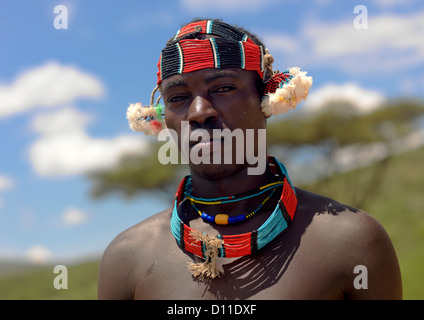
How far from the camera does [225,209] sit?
3904 mm

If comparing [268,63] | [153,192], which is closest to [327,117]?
[153,192]

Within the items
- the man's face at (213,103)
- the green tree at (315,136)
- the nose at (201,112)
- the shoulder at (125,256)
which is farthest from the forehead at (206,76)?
the green tree at (315,136)

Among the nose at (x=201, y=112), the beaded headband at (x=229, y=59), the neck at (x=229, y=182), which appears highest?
the beaded headband at (x=229, y=59)

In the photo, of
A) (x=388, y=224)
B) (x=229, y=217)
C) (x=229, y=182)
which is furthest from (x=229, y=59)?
(x=388, y=224)

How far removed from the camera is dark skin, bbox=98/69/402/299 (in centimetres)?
343

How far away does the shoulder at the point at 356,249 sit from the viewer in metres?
3.42

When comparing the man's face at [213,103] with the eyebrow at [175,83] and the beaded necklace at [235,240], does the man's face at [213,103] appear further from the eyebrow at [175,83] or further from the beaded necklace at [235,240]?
the beaded necklace at [235,240]

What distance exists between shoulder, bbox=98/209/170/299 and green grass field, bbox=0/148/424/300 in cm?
1706

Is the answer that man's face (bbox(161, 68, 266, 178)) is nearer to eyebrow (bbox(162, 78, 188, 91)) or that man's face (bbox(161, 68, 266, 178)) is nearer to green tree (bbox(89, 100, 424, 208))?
eyebrow (bbox(162, 78, 188, 91))

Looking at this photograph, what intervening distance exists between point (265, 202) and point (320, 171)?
20.4 m

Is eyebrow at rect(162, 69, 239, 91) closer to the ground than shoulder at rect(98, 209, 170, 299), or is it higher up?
higher up

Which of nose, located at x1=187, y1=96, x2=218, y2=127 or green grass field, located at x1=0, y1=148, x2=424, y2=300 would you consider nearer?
nose, located at x1=187, y1=96, x2=218, y2=127

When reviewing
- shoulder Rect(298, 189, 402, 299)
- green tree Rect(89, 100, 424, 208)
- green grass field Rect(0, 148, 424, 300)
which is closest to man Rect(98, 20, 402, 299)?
shoulder Rect(298, 189, 402, 299)
